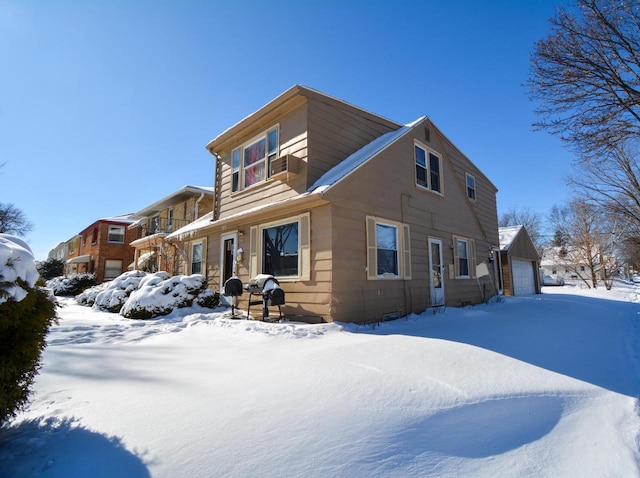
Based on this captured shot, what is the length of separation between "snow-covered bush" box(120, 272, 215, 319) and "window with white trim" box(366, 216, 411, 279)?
4.76 meters

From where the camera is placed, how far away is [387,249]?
312 inches

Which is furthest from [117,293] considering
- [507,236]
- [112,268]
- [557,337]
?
[112,268]

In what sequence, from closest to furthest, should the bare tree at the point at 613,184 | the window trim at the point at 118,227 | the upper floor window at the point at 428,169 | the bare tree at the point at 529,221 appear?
the upper floor window at the point at 428,169 < the bare tree at the point at 613,184 < the window trim at the point at 118,227 < the bare tree at the point at 529,221

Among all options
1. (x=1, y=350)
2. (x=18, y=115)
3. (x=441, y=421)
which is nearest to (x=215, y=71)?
(x=18, y=115)

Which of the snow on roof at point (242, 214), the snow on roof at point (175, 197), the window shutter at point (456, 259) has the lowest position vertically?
the window shutter at point (456, 259)

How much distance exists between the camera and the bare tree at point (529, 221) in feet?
122

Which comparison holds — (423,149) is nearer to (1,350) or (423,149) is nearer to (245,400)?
(245,400)

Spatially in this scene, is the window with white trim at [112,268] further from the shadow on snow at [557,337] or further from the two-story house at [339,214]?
the shadow on snow at [557,337]

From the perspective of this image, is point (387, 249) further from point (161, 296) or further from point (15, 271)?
point (15, 271)

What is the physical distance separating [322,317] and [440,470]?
4771 millimetres

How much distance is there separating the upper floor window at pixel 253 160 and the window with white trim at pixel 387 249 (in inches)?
132

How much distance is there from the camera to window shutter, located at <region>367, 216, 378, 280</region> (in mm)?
7273

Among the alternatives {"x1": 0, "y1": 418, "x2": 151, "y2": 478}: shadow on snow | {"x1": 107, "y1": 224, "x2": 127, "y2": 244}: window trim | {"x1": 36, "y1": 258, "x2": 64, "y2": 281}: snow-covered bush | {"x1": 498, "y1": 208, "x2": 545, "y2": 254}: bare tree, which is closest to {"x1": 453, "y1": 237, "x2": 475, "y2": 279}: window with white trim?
{"x1": 0, "y1": 418, "x2": 151, "y2": 478}: shadow on snow

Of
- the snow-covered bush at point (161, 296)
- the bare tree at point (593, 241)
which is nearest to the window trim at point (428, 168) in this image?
the snow-covered bush at point (161, 296)
